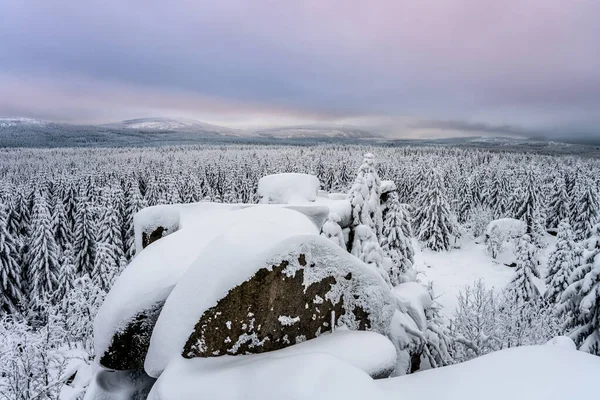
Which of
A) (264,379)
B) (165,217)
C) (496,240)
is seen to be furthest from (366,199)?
(496,240)

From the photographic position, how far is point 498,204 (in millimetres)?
57812

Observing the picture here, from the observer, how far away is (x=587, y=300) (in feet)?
40.4

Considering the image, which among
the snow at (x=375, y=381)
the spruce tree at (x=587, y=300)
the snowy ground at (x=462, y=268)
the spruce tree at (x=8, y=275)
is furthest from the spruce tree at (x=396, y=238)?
the spruce tree at (x=8, y=275)

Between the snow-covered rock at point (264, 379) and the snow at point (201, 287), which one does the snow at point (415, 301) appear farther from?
the snow at point (201, 287)

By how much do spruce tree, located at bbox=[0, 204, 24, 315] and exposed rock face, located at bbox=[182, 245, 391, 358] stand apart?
34.2 meters

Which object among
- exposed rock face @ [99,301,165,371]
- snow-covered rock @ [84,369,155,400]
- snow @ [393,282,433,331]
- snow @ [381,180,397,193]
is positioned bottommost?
snow-covered rock @ [84,369,155,400]

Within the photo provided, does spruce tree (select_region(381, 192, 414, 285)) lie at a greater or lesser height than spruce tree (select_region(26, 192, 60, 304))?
greater

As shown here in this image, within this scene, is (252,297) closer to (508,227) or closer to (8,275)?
(8,275)

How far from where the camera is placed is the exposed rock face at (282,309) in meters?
5.45

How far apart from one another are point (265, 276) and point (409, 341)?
4482 millimetres

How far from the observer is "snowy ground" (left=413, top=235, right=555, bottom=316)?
3338 centimetres

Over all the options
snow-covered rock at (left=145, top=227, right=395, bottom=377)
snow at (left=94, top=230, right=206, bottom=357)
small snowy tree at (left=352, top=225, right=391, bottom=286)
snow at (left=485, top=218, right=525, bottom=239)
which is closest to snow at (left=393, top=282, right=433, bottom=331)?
small snowy tree at (left=352, top=225, right=391, bottom=286)

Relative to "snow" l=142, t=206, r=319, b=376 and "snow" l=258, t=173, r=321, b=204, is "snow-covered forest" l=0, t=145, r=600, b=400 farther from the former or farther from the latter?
"snow" l=258, t=173, r=321, b=204

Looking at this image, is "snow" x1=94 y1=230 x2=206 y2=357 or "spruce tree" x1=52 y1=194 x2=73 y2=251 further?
"spruce tree" x1=52 y1=194 x2=73 y2=251
